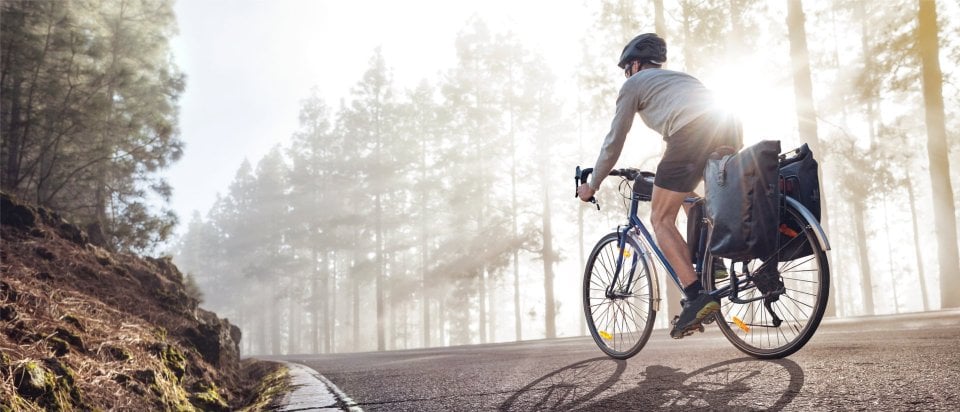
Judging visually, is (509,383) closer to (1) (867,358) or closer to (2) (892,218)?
(1) (867,358)

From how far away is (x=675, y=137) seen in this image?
12.4ft

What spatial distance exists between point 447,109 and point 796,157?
83.4 ft

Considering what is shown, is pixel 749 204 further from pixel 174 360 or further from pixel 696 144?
pixel 174 360

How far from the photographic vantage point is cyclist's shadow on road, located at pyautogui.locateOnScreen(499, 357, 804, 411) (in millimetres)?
2504

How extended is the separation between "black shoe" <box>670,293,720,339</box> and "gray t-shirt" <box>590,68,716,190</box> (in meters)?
1.14

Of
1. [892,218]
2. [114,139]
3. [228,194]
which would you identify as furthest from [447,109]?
[228,194]

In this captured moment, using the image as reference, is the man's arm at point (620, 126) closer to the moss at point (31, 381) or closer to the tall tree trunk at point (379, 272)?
the moss at point (31, 381)

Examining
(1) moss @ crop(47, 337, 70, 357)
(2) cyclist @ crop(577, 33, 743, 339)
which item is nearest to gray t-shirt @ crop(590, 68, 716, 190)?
(2) cyclist @ crop(577, 33, 743, 339)

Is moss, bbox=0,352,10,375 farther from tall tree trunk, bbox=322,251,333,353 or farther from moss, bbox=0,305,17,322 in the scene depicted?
tall tree trunk, bbox=322,251,333,353

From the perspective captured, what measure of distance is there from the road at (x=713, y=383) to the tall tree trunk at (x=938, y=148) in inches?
409

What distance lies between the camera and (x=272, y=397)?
142 inches

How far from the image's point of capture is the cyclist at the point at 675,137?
146 inches

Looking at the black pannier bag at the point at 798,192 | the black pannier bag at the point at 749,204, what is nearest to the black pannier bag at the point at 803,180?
the black pannier bag at the point at 798,192

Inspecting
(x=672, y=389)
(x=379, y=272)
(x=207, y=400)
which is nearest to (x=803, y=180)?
(x=672, y=389)
